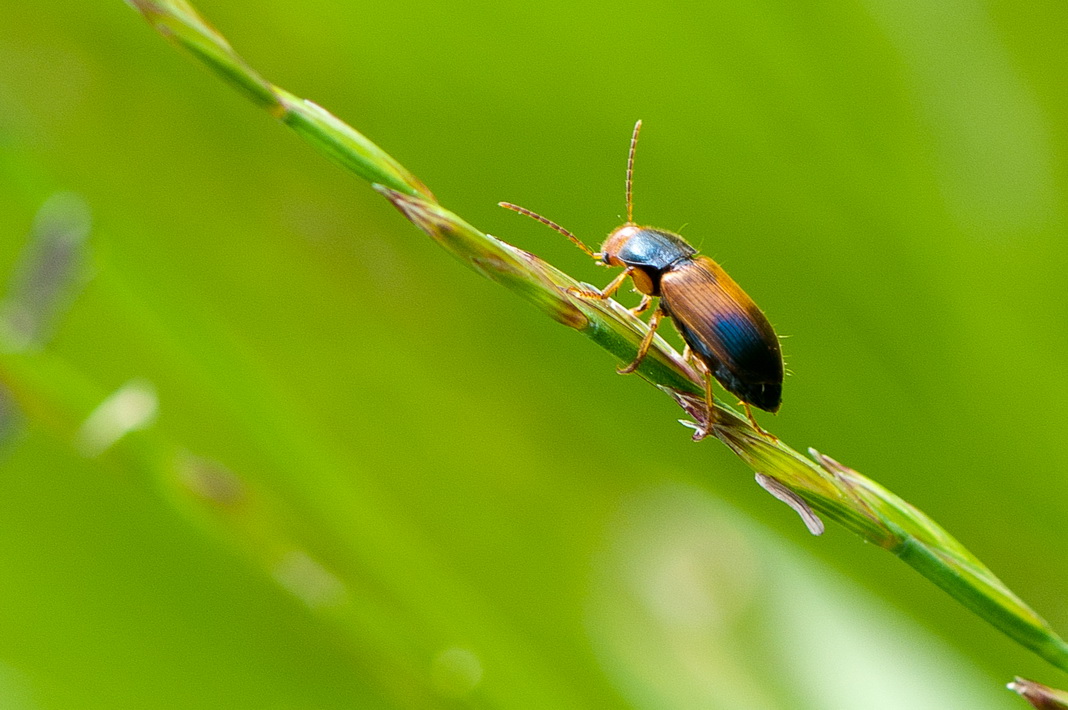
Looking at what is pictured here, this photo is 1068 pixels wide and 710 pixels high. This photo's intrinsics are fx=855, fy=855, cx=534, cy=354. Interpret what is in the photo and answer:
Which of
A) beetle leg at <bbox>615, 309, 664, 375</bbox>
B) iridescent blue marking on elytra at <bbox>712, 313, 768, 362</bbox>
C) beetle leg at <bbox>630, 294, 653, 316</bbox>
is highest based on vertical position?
beetle leg at <bbox>630, 294, 653, 316</bbox>

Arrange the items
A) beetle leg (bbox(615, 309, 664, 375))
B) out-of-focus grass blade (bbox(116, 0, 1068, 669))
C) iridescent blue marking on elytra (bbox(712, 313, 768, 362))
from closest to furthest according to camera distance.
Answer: out-of-focus grass blade (bbox(116, 0, 1068, 669)) → beetle leg (bbox(615, 309, 664, 375)) → iridescent blue marking on elytra (bbox(712, 313, 768, 362))

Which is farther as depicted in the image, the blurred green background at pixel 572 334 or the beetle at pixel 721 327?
the blurred green background at pixel 572 334

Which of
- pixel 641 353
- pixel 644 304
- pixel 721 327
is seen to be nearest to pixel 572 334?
pixel 644 304

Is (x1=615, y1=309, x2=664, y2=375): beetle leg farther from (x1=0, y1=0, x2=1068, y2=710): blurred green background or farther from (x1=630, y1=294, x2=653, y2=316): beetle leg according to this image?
(x1=0, y1=0, x2=1068, y2=710): blurred green background

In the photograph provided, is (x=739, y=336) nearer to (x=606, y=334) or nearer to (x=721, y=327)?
(x=721, y=327)

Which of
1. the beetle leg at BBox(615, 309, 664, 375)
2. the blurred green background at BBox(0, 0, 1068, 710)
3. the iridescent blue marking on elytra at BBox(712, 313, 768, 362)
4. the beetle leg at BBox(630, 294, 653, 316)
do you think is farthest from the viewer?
the blurred green background at BBox(0, 0, 1068, 710)

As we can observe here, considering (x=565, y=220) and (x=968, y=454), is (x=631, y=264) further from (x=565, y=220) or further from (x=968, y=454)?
(x=968, y=454)

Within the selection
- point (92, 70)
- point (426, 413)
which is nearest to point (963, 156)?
point (426, 413)

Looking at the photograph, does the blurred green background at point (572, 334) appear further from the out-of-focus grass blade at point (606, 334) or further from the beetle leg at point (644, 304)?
the out-of-focus grass blade at point (606, 334)

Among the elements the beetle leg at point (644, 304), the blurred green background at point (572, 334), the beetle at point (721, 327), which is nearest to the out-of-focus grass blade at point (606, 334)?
the beetle at point (721, 327)

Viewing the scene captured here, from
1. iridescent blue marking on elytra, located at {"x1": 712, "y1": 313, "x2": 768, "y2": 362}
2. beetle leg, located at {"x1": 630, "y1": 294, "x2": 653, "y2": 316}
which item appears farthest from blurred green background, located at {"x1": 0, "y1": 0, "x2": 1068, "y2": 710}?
iridescent blue marking on elytra, located at {"x1": 712, "y1": 313, "x2": 768, "y2": 362}
